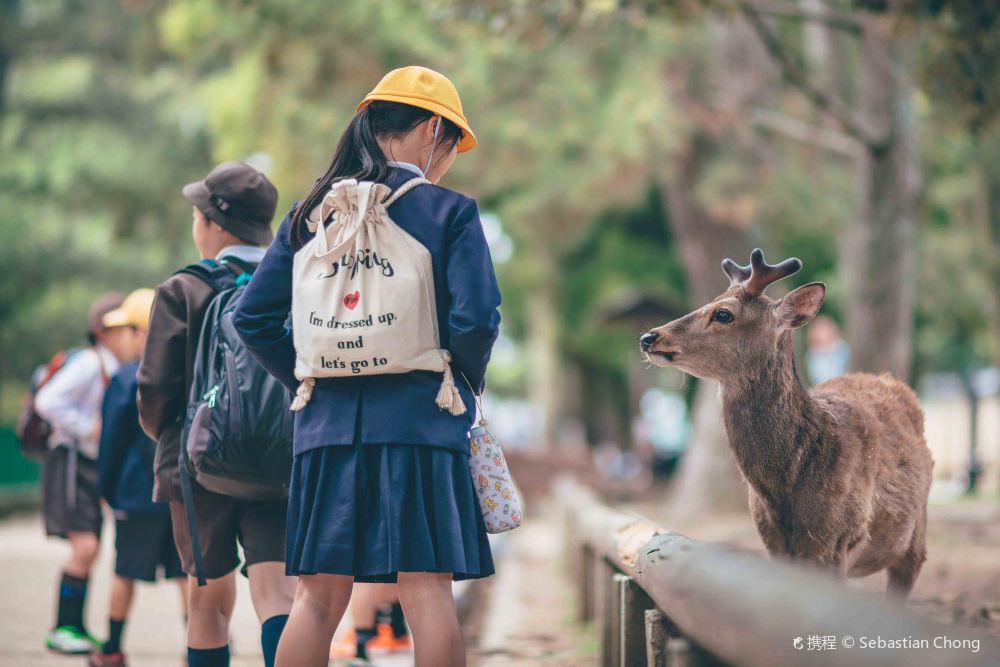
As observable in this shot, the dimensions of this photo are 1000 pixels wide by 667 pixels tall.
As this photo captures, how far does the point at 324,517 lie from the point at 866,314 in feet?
28.9

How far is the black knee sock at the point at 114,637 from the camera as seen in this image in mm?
6426

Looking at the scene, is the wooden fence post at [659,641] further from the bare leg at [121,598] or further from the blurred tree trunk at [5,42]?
the blurred tree trunk at [5,42]

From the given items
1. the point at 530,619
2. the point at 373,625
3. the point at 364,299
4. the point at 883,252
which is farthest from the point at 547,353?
the point at 364,299

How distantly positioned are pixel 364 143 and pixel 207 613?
199 cm

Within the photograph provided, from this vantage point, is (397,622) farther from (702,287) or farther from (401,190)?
(702,287)

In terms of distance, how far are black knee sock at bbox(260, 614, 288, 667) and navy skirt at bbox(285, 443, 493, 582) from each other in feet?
2.94

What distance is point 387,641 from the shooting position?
6.23m

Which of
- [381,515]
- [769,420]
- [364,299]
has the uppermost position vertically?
[364,299]

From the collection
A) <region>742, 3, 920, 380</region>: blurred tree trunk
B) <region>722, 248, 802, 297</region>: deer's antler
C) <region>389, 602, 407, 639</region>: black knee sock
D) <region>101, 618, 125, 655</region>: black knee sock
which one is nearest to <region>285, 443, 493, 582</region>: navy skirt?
<region>722, 248, 802, 297</region>: deer's antler

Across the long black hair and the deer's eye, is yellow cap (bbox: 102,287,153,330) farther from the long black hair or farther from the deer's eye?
the deer's eye

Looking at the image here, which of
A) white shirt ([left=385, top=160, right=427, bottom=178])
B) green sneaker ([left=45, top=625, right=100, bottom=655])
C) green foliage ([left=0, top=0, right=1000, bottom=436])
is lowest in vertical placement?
green sneaker ([left=45, top=625, right=100, bottom=655])

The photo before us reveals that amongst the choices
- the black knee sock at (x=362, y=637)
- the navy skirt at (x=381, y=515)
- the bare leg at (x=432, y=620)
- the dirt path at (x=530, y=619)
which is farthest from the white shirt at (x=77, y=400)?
the bare leg at (x=432, y=620)

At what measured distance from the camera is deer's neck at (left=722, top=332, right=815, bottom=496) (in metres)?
4.47

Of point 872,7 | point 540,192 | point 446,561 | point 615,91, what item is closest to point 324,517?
point 446,561
